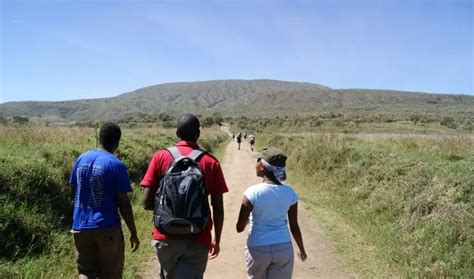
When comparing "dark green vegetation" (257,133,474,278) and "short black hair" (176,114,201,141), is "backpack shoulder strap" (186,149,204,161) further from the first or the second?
"dark green vegetation" (257,133,474,278)

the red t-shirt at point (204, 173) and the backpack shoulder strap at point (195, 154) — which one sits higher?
the backpack shoulder strap at point (195, 154)

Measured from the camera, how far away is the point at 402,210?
904 cm

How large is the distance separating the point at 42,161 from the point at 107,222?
4455 mm

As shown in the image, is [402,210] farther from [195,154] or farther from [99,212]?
[99,212]

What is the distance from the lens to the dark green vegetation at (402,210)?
685 centimetres

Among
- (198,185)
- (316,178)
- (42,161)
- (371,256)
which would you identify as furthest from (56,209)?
(316,178)

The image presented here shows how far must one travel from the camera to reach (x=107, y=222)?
4238 millimetres

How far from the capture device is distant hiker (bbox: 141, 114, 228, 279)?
3586mm

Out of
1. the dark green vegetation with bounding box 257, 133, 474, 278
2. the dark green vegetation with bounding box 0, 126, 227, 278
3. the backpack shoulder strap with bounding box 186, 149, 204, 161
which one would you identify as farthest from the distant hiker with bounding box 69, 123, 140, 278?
the dark green vegetation with bounding box 257, 133, 474, 278

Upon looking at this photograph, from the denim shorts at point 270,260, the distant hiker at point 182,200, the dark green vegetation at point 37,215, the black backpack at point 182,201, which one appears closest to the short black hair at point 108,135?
the distant hiker at point 182,200

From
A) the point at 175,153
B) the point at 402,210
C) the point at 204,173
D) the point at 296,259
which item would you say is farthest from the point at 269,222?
the point at 402,210

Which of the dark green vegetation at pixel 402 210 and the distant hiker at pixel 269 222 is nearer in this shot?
the distant hiker at pixel 269 222

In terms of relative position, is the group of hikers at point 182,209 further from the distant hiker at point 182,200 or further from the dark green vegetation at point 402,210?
the dark green vegetation at point 402,210

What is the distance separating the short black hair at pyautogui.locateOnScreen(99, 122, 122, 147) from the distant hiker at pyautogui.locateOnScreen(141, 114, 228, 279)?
2.80ft
